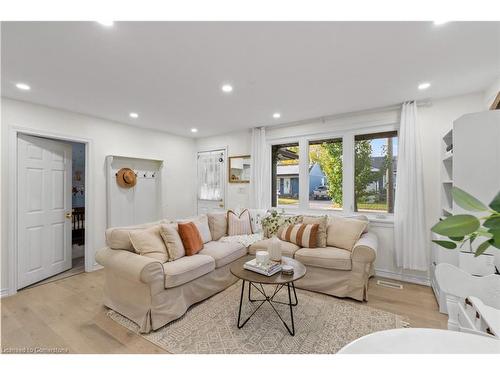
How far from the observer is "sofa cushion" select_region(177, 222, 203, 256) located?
2725 mm

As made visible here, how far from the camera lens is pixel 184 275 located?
233 centimetres

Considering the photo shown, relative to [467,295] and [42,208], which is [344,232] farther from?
[42,208]

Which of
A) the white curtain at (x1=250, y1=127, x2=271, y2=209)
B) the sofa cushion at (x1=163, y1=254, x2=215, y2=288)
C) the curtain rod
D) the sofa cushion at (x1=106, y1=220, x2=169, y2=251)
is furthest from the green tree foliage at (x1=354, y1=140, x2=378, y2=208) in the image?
the sofa cushion at (x1=106, y1=220, x2=169, y2=251)

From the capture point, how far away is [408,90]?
2789mm

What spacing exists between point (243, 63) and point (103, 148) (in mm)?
2920

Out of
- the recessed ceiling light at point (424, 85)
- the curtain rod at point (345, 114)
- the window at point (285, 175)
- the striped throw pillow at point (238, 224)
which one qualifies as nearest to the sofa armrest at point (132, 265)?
the striped throw pillow at point (238, 224)

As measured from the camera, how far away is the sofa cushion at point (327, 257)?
2.70m

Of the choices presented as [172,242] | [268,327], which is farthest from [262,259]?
[172,242]

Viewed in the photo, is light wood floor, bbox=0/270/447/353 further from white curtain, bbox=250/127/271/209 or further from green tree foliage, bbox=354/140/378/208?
white curtain, bbox=250/127/271/209

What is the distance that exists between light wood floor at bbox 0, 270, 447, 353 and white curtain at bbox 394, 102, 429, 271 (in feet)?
1.31

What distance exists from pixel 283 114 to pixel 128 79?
222 cm

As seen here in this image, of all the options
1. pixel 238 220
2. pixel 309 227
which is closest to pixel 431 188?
pixel 309 227

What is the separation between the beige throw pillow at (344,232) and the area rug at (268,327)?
688mm

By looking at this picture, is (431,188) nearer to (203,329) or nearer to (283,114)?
(283,114)
